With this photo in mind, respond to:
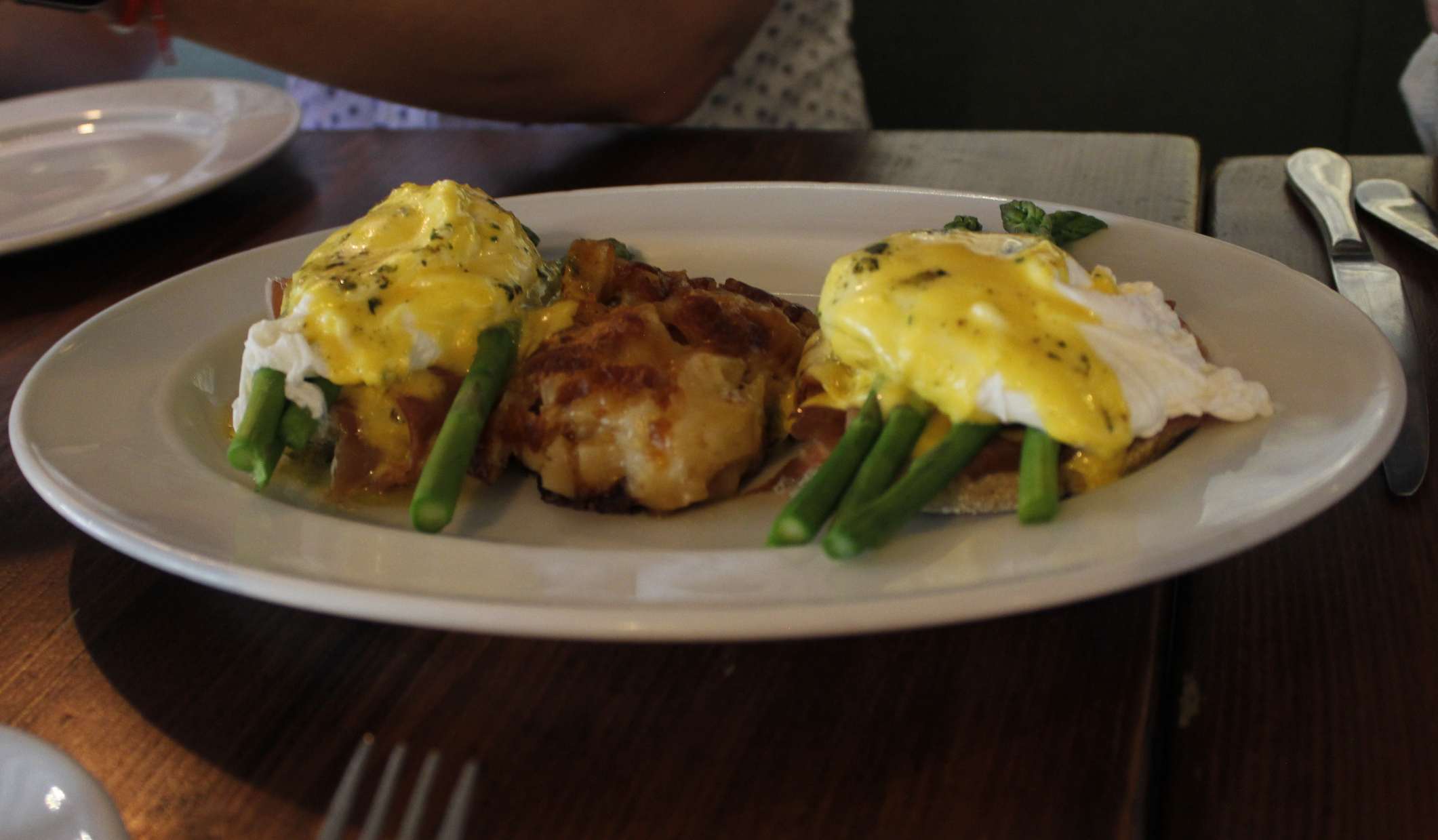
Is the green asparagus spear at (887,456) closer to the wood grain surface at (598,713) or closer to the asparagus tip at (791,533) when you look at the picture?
the asparagus tip at (791,533)

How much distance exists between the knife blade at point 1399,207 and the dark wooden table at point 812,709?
915 millimetres

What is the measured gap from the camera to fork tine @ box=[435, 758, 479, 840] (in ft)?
2.96

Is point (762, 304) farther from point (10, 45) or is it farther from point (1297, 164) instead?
point (10, 45)

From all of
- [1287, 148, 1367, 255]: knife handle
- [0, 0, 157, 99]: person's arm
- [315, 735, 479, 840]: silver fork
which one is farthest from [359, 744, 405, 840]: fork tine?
[0, 0, 157, 99]: person's arm

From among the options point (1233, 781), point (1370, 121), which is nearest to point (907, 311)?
point (1233, 781)

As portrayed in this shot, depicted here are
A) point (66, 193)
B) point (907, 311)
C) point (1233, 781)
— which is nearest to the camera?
point (1233, 781)

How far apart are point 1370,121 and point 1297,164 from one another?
2.82 m

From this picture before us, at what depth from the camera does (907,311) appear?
52.2 inches

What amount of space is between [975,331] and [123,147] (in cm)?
287

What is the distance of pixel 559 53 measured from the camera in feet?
10.7

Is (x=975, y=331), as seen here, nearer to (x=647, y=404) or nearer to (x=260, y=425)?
(x=647, y=404)

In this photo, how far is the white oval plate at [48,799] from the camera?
0.87 meters

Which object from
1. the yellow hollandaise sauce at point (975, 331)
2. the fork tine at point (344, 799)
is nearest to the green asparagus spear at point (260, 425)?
the fork tine at point (344, 799)

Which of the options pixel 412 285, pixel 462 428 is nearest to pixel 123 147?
pixel 412 285
